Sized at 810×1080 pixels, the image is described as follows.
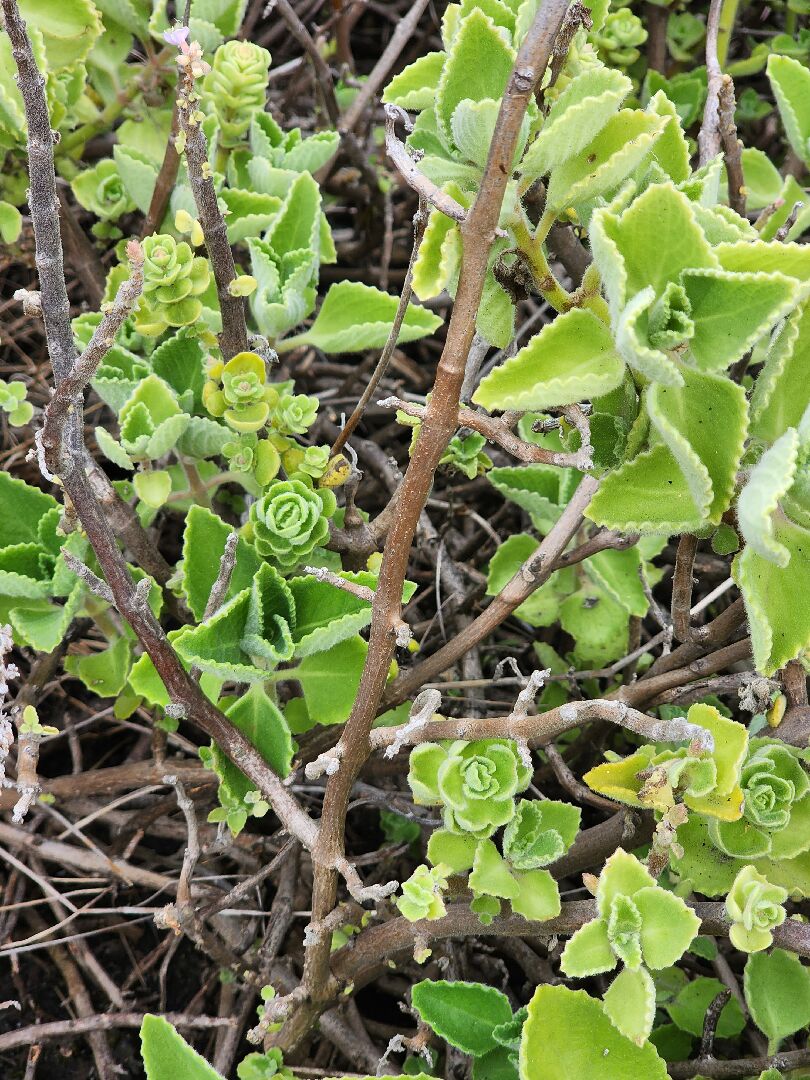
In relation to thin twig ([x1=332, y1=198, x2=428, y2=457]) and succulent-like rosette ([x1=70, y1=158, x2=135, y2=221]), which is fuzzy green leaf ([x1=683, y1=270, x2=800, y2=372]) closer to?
thin twig ([x1=332, y1=198, x2=428, y2=457])

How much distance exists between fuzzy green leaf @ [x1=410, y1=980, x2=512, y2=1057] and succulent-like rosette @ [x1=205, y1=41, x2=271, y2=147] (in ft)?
4.16

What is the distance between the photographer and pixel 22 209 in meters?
1.98

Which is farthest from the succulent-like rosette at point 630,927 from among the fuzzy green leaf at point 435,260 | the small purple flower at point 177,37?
the small purple flower at point 177,37

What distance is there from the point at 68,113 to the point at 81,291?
15.5 inches

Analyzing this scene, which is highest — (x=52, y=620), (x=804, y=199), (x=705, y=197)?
(x=705, y=197)

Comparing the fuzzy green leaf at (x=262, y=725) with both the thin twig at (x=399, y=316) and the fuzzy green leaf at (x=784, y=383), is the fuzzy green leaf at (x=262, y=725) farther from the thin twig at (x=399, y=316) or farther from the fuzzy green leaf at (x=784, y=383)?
the fuzzy green leaf at (x=784, y=383)

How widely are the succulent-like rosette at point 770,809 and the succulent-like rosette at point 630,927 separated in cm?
17

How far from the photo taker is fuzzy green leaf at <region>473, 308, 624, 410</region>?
0.83 metres

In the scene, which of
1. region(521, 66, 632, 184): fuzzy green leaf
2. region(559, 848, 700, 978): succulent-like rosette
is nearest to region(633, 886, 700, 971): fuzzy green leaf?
region(559, 848, 700, 978): succulent-like rosette

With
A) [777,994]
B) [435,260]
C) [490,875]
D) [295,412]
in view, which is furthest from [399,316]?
[777,994]

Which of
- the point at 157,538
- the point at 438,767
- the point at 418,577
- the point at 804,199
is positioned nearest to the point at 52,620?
the point at 157,538

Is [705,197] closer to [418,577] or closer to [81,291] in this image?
[418,577]

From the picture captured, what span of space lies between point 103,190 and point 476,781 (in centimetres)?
126

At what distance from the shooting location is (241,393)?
125cm
